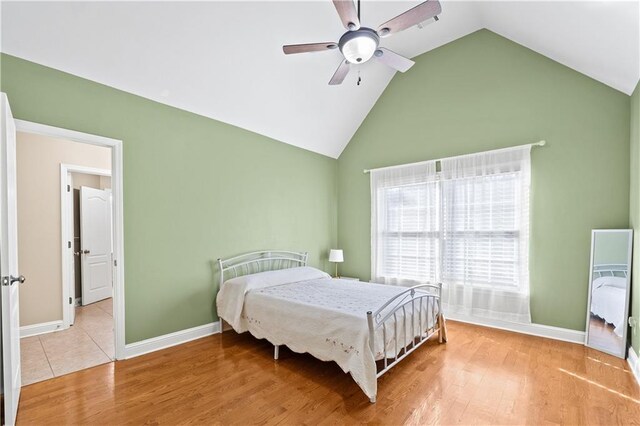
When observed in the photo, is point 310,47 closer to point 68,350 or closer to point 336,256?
point 336,256

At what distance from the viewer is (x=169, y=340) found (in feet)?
10.9

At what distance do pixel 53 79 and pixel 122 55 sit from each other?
0.61m

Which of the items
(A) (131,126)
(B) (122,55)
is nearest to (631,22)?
(B) (122,55)

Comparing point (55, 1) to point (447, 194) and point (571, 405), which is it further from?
point (571, 405)

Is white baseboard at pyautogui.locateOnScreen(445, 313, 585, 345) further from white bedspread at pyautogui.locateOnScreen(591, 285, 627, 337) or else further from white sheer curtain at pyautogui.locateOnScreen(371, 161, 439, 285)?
white sheer curtain at pyautogui.locateOnScreen(371, 161, 439, 285)

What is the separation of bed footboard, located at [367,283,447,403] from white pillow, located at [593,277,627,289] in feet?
5.46

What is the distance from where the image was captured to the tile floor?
273cm

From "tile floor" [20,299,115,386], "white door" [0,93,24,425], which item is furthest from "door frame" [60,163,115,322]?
"white door" [0,93,24,425]

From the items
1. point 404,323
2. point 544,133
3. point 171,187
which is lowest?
point 404,323

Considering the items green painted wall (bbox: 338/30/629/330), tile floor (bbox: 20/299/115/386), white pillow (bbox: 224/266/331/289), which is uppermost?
green painted wall (bbox: 338/30/629/330)

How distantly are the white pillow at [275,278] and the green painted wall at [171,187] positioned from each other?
50cm

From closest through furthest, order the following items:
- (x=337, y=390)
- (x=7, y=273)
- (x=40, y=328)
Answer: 1. (x=7, y=273)
2. (x=337, y=390)
3. (x=40, y=328)

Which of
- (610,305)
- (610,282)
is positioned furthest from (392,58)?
(610,305)

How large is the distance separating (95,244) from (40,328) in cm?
172
